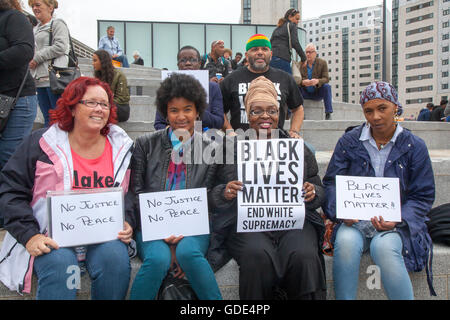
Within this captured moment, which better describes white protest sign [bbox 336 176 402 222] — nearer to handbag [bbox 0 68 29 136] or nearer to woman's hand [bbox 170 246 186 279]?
woman's hand [bbox 170 246 186 279]

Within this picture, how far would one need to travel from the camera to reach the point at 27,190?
243 cm

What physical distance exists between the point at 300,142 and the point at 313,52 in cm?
534

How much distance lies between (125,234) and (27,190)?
2.38 ft

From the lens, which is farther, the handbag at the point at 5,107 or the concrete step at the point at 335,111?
the concrete step at the point at 335,111

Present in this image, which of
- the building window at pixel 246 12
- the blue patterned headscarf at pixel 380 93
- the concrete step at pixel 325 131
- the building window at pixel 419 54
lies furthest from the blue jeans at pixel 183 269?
the building window at pixel 419 54

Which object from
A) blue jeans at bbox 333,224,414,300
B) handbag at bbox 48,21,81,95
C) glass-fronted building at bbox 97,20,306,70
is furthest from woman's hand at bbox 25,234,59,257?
glass-fronted building at bbox 97,20,306,70

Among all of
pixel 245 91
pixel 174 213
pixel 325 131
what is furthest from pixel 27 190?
pixel 325 131

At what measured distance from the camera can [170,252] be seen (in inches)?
96.0

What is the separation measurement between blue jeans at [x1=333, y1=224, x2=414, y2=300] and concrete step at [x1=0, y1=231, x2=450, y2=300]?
244 mm

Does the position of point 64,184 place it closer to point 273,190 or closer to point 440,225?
point 273,190

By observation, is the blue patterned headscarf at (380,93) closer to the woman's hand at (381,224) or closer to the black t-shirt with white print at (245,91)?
the woman's hand at (381,224)

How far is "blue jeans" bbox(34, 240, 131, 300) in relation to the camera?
217 cm

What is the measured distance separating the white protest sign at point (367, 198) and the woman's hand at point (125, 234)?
148 cm

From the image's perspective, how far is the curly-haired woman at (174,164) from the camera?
2424 millimetres
